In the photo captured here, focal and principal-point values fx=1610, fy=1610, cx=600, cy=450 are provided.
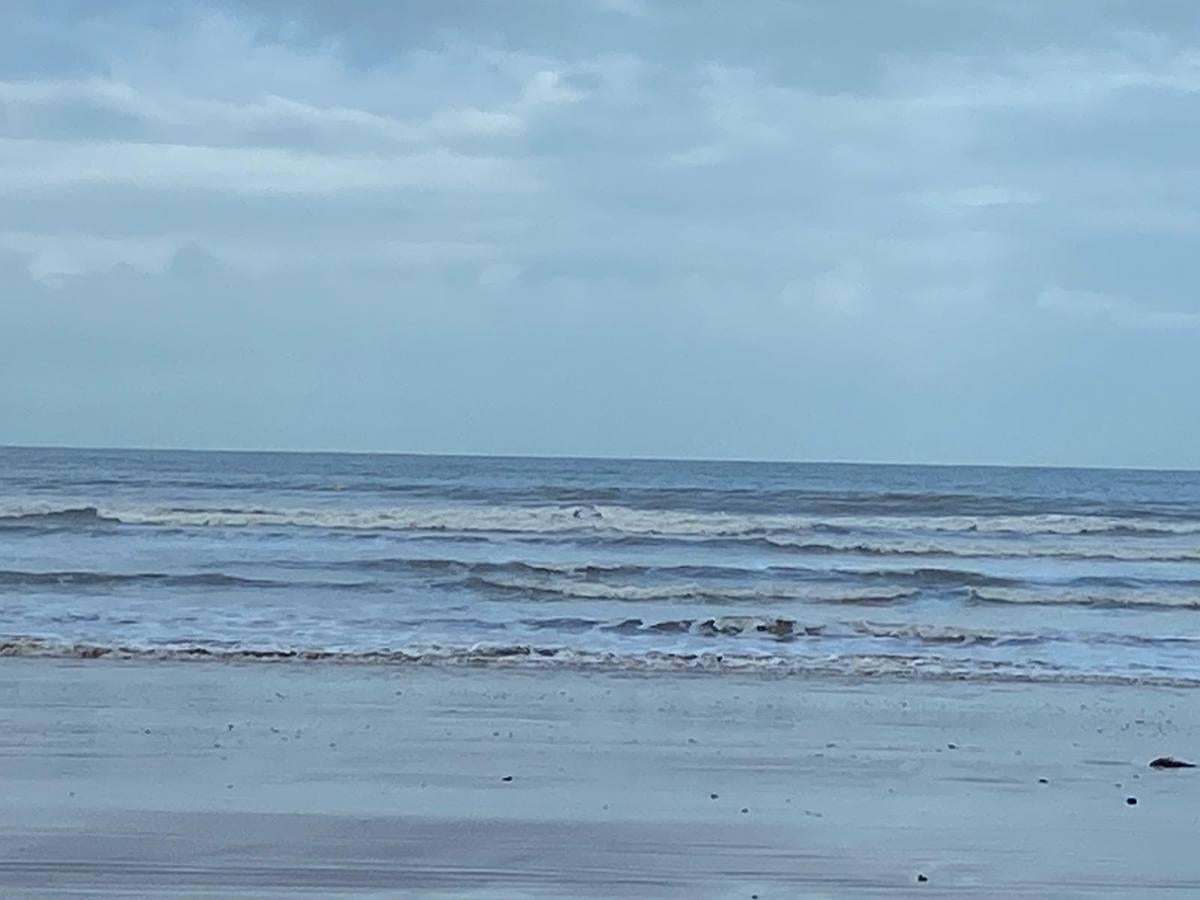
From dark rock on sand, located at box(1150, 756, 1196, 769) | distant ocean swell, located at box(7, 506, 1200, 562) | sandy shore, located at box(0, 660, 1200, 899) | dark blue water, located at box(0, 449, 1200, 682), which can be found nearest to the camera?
sandy shore, located at box(0, 660, 1200, 899)

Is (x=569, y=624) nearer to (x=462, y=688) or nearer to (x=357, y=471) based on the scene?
(x=462, y=688)

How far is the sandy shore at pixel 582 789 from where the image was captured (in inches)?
242

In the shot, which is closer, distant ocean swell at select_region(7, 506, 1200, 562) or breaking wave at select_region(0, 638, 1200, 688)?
breaking wave at select_region(0, 638, 1200, 688)

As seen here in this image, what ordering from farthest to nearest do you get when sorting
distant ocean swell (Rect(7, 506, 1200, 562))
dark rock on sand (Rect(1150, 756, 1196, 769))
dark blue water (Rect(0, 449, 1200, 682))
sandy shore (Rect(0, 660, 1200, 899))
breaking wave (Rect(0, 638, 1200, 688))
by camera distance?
distant ocean swell (Rect(7, 506, 1200, 562)) → dark blue water (Rect(0, 449, 1200, 682)) → breaking wave (Rect(0, 638, 1200, 688)) → dark rock on sand (Rect(1150, 756, 1196, 769)) → sandy shore (Rect(0, 660, 1200, 899))

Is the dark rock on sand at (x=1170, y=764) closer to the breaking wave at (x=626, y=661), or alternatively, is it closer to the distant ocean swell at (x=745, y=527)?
the breaking wave at (x=626, y=661)

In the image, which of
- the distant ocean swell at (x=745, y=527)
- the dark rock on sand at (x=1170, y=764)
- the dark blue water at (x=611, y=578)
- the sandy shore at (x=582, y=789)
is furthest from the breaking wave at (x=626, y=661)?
the distant ocean swell at (x=745, y=527)

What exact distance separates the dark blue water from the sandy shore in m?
2.29

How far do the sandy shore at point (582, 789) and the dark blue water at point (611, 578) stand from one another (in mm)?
2290

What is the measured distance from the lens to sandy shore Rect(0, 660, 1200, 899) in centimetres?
614

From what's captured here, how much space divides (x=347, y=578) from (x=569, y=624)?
5.66 m

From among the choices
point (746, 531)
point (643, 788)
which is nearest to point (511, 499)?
point (746, 531)

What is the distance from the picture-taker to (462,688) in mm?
11109

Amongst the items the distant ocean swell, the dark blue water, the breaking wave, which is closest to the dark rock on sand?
the breaking wave

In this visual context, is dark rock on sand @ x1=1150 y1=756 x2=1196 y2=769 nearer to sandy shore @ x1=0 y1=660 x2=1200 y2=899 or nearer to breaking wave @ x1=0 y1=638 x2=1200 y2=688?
sandy shore @ x1=0 y1=660 x2=1200 y2=899
